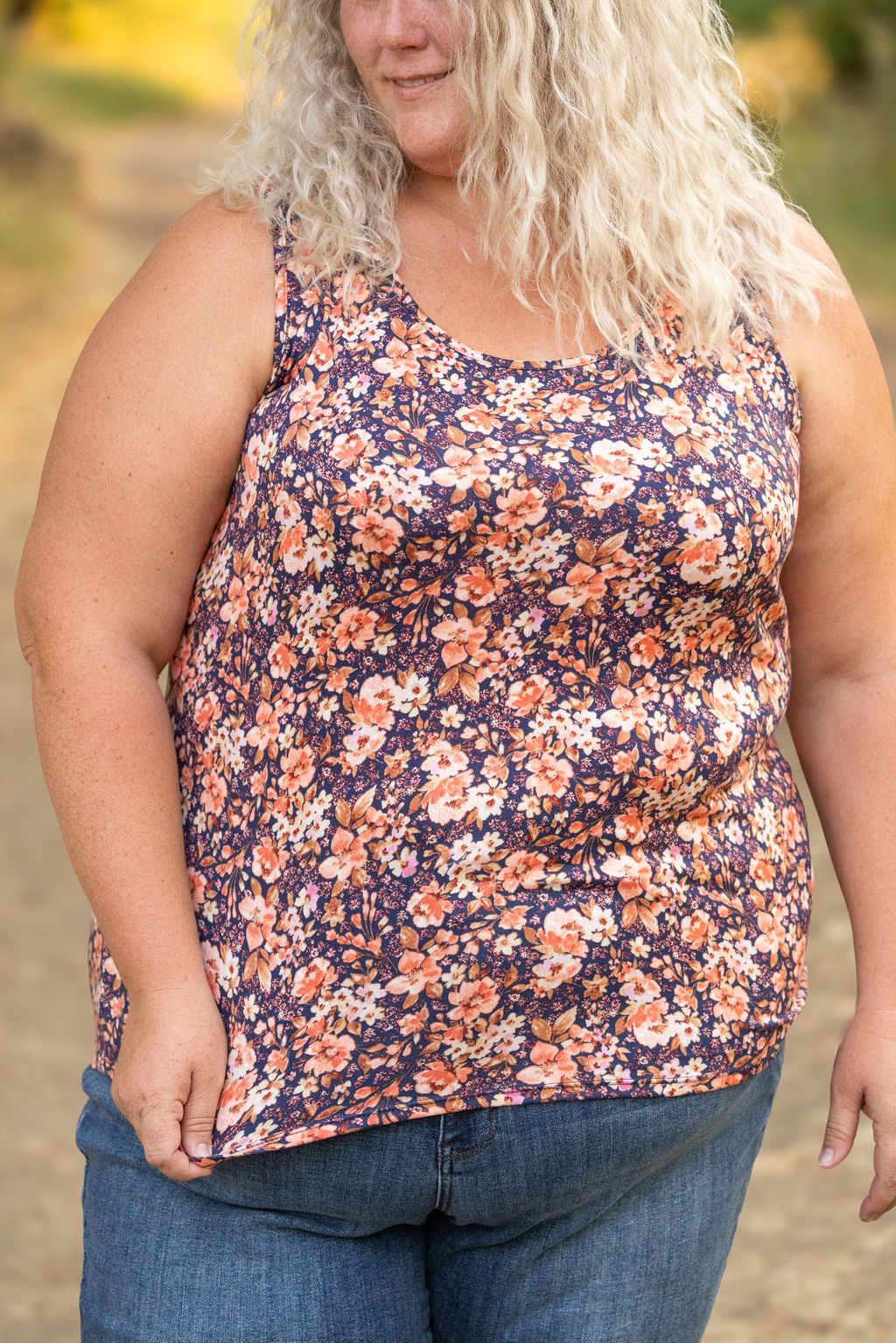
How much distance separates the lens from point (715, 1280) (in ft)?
4.85

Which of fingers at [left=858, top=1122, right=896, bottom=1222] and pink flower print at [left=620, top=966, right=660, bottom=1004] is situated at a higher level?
pink flower print at [left=620, top=966, right=660, bottom=1004]

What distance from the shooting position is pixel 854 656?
1.51m

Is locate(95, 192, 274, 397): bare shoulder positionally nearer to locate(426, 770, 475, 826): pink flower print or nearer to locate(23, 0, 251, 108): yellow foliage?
locate(426, 770, 475, 826): pink flower print

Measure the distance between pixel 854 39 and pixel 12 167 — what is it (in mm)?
5574

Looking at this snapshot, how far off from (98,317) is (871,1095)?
268 inches

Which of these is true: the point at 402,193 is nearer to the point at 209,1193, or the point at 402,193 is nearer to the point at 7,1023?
the point at 209,1193

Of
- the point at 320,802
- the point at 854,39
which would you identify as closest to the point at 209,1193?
the point at 320,802

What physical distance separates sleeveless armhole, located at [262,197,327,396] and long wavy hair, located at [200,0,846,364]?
0.02m

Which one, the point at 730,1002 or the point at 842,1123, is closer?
the point at 730,1002

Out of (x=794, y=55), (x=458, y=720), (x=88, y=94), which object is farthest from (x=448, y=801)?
(x=88, y=94)

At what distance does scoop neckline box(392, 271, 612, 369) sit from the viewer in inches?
50.1

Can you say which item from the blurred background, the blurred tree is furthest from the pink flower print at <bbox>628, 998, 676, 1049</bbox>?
the blurred tree

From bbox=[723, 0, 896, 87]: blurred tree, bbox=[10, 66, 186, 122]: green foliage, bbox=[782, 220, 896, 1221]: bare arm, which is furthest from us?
bbox=[10, 66, 186, 122]: green foliage

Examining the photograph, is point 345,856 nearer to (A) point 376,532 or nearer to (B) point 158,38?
(A) point 376,532
